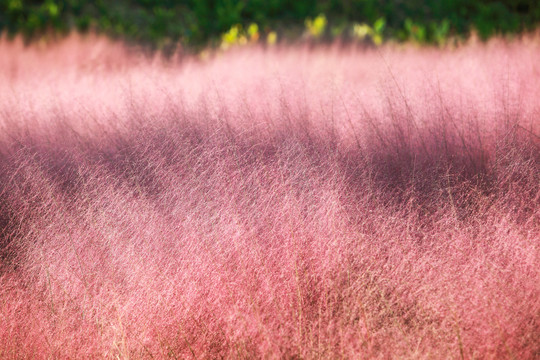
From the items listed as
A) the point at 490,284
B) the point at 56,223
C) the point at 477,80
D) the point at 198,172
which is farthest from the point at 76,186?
the point at 477,80

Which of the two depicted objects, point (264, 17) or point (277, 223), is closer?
point (277, 223)

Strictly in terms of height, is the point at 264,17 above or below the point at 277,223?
above

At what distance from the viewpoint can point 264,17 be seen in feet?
20.9

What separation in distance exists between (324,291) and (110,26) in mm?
5836

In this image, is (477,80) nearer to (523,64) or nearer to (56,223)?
(523,64)

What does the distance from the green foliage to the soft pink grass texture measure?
3265 millimetres

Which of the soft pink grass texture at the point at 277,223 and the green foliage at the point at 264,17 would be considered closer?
the soft pink grass texture at the point at 277,223

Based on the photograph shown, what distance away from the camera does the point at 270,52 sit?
466 centimetres

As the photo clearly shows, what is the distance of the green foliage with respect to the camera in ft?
18.7

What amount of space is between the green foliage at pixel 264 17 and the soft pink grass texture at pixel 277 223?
326cm

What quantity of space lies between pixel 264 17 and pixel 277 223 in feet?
18.0

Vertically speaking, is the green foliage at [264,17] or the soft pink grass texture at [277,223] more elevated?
the green foliage at [264,17]

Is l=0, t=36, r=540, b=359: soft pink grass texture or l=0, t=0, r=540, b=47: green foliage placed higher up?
l=0, t=0, r=540, b=47: green foliage

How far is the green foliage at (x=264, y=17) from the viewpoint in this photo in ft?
18.7
